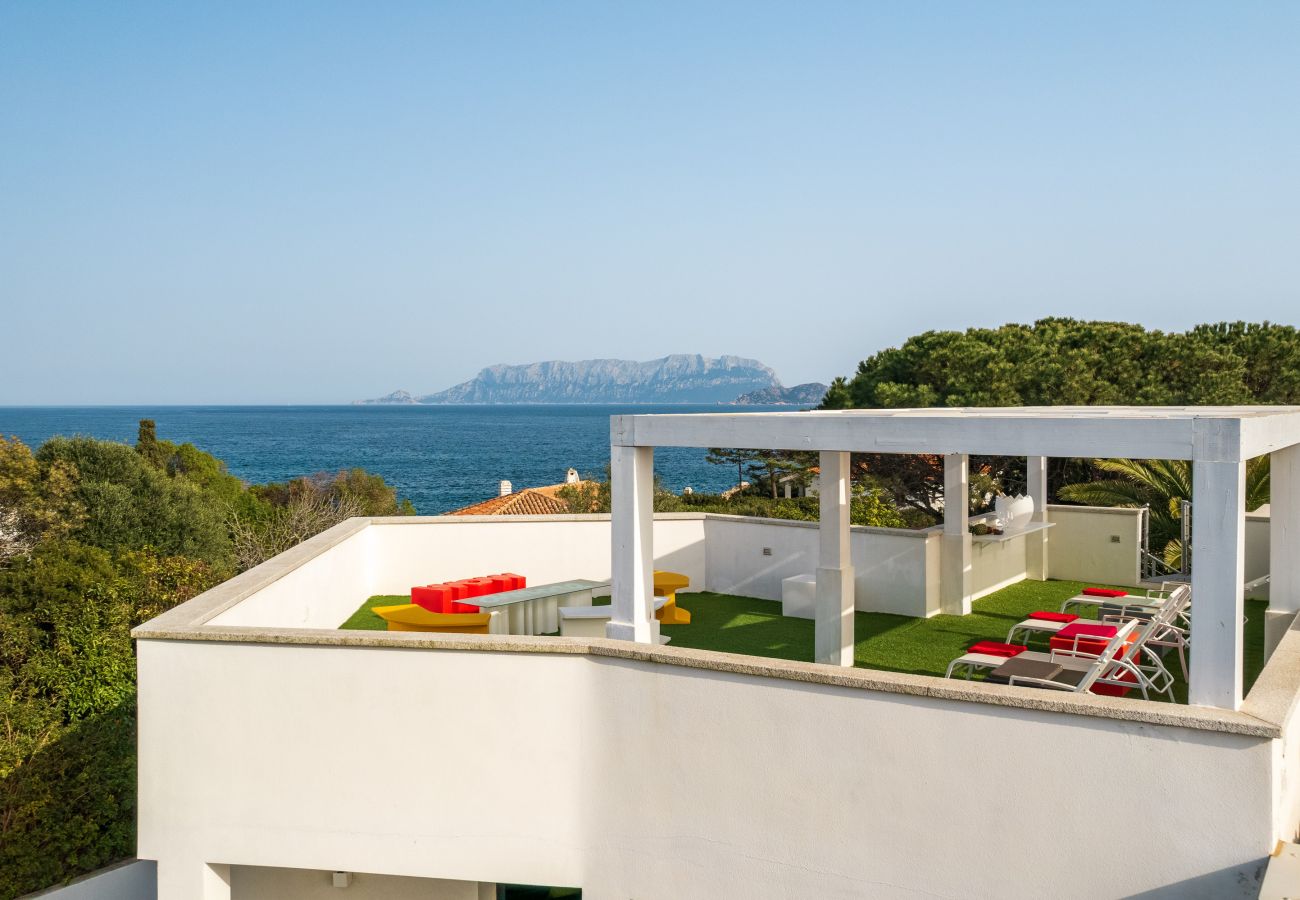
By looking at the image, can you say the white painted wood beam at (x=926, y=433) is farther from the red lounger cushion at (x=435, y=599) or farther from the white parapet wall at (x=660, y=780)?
the red lounger cushion at (x=435, y=599)

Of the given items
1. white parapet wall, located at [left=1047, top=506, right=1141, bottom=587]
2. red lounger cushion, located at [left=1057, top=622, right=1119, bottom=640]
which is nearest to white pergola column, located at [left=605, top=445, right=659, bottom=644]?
red lounger cushion, located at [left=1057, top=622, right=1119, bottom=640]

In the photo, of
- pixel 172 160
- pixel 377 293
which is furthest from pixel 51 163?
pixel 377 293

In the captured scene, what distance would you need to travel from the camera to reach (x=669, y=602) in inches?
481

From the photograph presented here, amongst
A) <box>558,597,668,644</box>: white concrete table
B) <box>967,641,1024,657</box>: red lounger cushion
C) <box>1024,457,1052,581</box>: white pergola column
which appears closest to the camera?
<box>967,641,1024,657</box>: red lounger cushion

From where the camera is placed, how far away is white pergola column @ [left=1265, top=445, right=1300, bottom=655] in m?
8.33

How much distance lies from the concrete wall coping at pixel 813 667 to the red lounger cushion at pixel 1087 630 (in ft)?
6.67

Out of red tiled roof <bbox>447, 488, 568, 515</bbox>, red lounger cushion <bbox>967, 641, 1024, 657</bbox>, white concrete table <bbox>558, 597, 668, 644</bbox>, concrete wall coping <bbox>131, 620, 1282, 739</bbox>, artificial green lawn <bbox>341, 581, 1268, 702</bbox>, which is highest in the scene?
concrete wall coping <bbox>131, 620, 1282, 739</bbox>

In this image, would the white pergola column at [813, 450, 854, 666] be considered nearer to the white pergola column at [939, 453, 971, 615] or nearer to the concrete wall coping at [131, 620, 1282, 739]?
the white pergola column at [939, 453, 971, 615]

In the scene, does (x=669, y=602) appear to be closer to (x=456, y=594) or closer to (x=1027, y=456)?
(x=456, y=594)

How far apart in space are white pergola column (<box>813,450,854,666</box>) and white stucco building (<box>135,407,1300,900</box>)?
5cm

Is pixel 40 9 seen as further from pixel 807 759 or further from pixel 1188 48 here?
pixel 807 759

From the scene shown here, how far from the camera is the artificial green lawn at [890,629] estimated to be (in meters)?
10.0

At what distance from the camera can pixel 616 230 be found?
58625 mm

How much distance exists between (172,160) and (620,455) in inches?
2650
